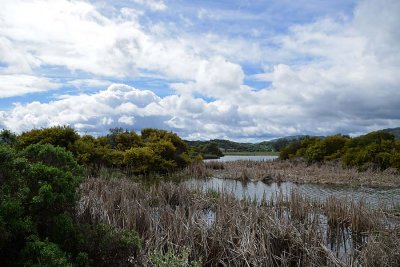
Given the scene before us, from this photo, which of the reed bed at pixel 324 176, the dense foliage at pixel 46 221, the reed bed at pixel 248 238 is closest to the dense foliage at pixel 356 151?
the reed bed at pixel 324 176

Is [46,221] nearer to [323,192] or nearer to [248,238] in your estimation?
[248,238]

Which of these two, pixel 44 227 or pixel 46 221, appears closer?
pixel 46 221

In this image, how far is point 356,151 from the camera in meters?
34.7

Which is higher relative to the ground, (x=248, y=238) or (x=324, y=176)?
(x=248, y=238)

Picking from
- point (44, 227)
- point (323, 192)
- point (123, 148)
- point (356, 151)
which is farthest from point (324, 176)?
point (44, 227)

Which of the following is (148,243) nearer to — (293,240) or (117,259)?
(117,259)

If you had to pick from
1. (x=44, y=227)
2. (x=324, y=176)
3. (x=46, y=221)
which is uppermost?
(x=46, y=221)

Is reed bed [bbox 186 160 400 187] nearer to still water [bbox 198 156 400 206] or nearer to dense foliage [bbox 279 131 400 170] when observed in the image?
still water [bbox 198 156 400 206]

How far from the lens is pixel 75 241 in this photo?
20.0 ft

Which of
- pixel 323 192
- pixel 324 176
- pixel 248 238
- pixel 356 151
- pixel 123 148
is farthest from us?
pixel 356 151

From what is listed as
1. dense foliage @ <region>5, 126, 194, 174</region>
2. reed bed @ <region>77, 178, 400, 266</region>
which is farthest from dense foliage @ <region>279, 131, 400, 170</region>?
reed bed @ <region>77, 178, 400, 266</region>

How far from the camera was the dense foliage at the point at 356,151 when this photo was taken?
3080cm

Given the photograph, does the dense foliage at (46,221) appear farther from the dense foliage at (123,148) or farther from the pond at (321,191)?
the dense foliage at (123,148)

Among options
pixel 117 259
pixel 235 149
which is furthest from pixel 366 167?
pixel 235 149
